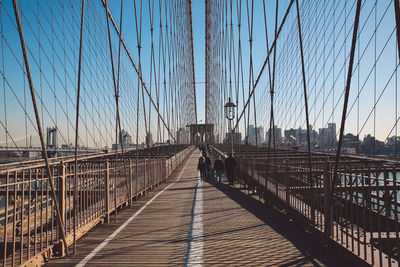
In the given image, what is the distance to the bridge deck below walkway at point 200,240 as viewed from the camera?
3.44 meters

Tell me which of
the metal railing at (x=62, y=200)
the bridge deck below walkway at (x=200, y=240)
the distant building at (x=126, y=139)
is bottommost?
the bridge deck below walkway at (x=200, y=240)

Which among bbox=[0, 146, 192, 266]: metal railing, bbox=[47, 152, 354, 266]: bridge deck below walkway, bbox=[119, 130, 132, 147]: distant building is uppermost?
bbox=[119, 130, 132, 147]: distant building

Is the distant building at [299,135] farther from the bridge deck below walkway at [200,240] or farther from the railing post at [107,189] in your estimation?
the railing post at [107,189]

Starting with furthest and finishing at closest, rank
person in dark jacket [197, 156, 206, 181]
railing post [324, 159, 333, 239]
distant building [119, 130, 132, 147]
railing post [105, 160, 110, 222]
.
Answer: distant building [119, 130, 132, 147]
person in dark jacket [197, 156, 206, 181]
railing post [105, 160, 110, 222]
railing post [324, 159, 333, 239]

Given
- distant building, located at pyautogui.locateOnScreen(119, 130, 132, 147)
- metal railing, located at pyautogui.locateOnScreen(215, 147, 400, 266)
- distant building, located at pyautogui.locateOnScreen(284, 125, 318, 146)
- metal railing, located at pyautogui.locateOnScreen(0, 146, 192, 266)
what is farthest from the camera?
distant building, located at pyautogui.locateOnScreen(119, 130, 132, 147)

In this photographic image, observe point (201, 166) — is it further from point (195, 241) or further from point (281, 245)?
point (281, 245)

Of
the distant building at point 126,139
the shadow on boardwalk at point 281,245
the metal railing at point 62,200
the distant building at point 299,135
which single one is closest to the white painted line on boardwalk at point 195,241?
the shadow on boardwalk at point 281,245

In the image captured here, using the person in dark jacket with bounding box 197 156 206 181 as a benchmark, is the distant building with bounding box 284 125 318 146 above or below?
above

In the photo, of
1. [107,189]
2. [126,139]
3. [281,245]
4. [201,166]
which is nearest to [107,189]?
[107,189]

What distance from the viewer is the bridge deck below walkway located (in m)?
3.44

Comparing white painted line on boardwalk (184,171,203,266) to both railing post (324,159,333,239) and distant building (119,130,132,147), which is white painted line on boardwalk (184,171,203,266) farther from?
distant building (119,130,132,147)

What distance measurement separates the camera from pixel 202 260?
3.42 metres

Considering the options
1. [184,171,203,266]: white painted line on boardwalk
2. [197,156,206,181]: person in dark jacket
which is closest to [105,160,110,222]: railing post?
[184,171,203,266]: white painted line on boardwalk

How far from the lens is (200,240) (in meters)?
4.16
